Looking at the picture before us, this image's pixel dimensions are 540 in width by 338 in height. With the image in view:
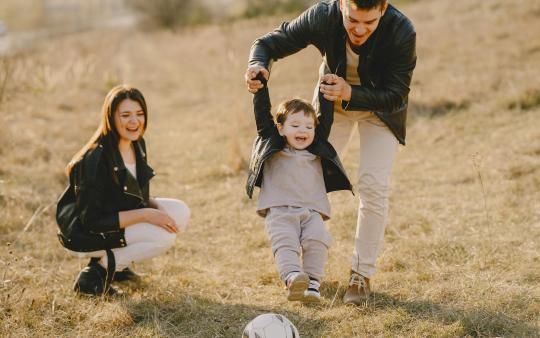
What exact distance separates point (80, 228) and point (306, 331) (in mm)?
1569

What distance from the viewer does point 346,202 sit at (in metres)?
5.81

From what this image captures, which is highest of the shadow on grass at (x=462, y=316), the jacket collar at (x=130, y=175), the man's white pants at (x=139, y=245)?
the jacket collar at (x=130, y=175)

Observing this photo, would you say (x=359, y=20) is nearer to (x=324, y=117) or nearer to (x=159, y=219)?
(x=324, y=117)

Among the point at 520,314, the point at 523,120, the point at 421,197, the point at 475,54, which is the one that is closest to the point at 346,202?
the point at 421,197

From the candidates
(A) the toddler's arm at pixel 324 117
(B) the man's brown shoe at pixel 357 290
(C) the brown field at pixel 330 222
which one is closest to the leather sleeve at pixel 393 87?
(A) the toddler's arm at pixel 324 117

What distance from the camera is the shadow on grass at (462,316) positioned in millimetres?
3266

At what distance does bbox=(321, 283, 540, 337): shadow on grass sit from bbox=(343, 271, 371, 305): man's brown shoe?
0.04 metres

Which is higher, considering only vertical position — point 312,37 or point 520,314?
point 312,37

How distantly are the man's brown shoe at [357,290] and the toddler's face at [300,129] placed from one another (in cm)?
88

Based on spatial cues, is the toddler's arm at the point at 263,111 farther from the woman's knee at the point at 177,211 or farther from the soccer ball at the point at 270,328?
the soccer ball at the point at 270,328

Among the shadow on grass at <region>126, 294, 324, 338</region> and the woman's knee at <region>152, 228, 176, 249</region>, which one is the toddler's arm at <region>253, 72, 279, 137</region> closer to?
the woman's knee at <region>152, 228, 176, 249</region>

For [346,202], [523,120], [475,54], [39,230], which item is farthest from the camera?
[475,54]

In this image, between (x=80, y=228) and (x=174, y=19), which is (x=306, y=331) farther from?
(x=174, y=19)

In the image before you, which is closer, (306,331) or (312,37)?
(306,331)
